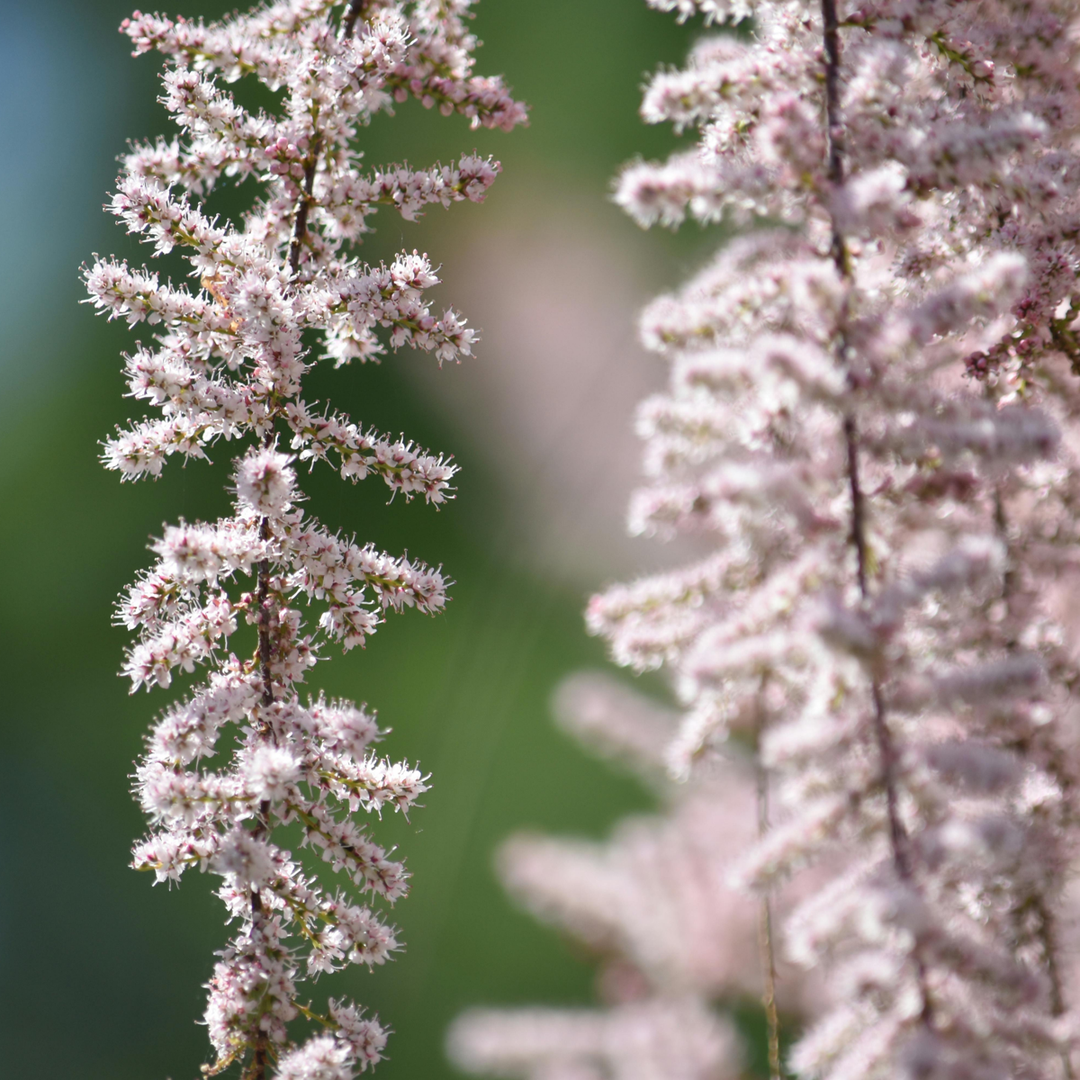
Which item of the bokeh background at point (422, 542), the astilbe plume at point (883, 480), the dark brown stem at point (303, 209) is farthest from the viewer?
the bokeh background at point (422, 542)

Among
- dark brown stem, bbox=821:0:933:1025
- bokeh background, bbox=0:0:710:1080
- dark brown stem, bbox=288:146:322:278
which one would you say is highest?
bokeh background, bbox=0:0:710:1080

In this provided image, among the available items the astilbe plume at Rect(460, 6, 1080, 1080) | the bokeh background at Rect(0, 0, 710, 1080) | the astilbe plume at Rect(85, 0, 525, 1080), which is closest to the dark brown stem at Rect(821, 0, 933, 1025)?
the astilbe plume at Rect(460, 6, 1080, 1080)

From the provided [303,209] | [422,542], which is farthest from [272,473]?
[422,542]

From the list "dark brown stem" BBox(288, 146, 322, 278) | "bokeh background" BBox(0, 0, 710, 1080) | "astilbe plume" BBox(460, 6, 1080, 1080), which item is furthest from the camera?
"bokeh background" BBox(0, 0, 710, 1080)

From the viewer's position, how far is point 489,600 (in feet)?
4.53

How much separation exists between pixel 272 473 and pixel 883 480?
27 cm

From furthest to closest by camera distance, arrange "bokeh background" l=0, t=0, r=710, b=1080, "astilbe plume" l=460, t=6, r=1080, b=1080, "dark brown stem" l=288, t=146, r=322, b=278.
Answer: "bokeh background" l=0, t=0, r=710, b=1080 < "dark brown stem" l=288, t=146, r=322, b=278 < "astilbe plume" l=460, t=6, r=1080, b=1080

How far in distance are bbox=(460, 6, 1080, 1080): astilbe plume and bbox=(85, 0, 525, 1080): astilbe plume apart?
0.13 meters

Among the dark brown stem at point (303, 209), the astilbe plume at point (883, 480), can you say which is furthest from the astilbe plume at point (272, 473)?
A: the astilbe plume at point (883, 480)

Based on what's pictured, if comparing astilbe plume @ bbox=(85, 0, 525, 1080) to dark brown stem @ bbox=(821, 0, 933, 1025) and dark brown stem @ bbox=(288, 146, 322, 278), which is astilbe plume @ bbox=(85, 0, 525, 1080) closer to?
dark brown stem @ bbox=(288, 146, 322, 278)

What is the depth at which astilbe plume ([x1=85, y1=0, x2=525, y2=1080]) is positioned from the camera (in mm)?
443

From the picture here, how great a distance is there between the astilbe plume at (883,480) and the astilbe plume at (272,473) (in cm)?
13

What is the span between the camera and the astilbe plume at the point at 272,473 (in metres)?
0.44

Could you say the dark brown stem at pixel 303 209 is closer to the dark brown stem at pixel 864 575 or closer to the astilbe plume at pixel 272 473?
the astilbe plume at pixel 272 473
